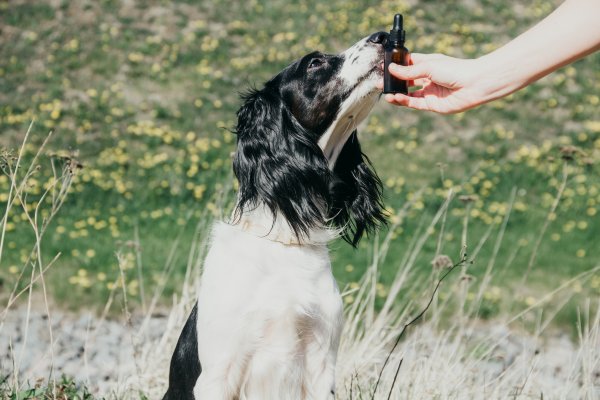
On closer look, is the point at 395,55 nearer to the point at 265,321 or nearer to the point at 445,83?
the point at 445,83

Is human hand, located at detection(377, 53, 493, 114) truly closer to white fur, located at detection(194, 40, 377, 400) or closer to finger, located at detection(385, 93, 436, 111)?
finger, located at detection(385, 93, 436, 111)

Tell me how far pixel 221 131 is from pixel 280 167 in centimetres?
646

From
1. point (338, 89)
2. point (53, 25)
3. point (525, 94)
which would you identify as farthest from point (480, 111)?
point (338, 89)

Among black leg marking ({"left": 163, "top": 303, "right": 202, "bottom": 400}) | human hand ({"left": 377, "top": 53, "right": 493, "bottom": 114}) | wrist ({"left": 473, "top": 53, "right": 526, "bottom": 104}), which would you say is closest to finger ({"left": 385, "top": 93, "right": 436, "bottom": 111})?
human hand ({"left": 377, "top": 53, "right": 493, "bottom": 114})

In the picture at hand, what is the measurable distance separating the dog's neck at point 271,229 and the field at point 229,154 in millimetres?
764

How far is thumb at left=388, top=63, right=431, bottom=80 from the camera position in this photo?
275 centimetres

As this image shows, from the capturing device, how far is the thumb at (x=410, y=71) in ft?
9.02

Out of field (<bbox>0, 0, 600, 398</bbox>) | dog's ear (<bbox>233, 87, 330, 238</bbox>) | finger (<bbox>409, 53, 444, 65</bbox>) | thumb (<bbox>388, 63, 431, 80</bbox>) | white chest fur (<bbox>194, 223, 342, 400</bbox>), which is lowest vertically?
field (<bbox>0, 0, 600, 398</bbox>)

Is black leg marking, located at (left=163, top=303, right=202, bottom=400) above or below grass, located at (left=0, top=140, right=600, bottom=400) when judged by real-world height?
above

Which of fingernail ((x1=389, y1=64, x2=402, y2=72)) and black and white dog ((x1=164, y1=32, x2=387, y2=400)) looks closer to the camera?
fingernail ((x1=389, y1=64, x2=402, y2=72))

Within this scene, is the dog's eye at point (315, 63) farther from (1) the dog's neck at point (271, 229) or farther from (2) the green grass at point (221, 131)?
(2) the green grass at point (221, 131)

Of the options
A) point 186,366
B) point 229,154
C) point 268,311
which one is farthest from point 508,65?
point 229,154

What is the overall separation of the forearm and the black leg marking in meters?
1.46

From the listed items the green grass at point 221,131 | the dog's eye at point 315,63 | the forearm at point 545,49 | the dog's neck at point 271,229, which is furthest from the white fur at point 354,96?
the green grass at point 221,131
